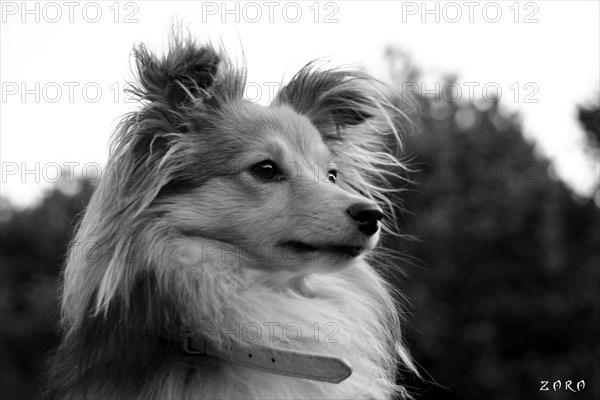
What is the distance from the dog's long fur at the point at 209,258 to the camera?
4.02 meters

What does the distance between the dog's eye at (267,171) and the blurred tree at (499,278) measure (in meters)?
19.5

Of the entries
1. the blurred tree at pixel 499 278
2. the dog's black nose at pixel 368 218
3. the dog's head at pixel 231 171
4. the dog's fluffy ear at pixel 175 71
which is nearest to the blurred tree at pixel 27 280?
the blurred tree at pixel 499 278

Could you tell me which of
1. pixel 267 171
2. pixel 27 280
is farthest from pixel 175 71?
pixel 27 280

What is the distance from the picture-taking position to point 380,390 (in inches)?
184

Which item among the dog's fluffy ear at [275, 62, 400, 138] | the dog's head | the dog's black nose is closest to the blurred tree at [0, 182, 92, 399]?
the dog's fluffy ear at [275, 62, 400, 138]

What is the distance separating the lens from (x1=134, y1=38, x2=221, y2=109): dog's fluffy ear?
4480mm

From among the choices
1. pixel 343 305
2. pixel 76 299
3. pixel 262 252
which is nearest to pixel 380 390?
pixel 343 305

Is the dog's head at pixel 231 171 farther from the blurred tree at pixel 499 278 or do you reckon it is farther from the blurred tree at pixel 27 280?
the blurred tree at pixel 27 280

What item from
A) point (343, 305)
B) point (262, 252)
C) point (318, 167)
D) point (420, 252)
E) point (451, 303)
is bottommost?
point (451, 303)

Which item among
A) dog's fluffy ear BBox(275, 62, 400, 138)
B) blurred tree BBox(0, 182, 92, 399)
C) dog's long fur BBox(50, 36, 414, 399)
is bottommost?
blurred tree BBox(0, 182, 92, 399)

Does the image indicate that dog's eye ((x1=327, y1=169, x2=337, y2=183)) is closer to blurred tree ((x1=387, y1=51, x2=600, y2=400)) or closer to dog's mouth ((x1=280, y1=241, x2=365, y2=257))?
dog's mouth ((x1=280, y1=241, x2=365, y2=257))

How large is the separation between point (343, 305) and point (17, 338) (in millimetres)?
32995

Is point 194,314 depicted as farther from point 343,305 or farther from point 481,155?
point 481,155

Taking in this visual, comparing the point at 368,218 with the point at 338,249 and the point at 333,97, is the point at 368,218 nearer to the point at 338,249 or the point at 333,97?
the point at 338,249
